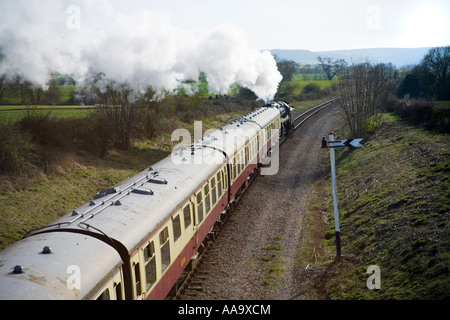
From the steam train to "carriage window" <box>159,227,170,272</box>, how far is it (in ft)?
0.08

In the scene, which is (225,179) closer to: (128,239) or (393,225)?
(393,225)

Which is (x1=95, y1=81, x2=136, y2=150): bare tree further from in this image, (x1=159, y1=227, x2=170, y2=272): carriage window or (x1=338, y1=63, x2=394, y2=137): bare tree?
(x1=159, y1=227, x2=170, y2=272): carriage window

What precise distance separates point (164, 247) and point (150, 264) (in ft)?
3.21

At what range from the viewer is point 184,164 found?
13.7 metres

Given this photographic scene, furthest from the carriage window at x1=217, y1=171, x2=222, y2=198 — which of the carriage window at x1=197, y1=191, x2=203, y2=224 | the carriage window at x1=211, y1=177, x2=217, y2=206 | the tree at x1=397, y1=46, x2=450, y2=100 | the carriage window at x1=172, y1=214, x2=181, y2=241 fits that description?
the tree at x1=397, y1=46, x2=450, y2=100

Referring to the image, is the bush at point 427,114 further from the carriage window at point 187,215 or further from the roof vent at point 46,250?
the roof vent at point 46,250

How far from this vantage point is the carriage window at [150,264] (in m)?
8.45

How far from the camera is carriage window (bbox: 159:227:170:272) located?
9383 mm

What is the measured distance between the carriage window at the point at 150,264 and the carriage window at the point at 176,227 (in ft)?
4.84

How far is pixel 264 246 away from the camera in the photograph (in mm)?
14609

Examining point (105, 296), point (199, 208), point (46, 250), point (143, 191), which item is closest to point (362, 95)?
point (199, 208)

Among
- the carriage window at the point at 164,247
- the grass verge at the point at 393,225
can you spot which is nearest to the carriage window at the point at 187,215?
the carriage window at the point at 164,247
